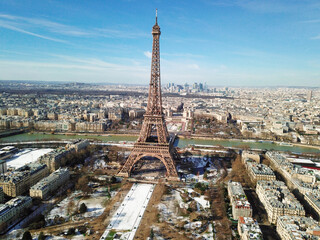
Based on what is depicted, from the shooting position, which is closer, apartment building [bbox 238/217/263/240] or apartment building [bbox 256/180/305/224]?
apartment building [bbox 238/217/263/240]

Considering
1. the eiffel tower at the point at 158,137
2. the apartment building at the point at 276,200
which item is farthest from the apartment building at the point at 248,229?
the eiffel tower at the point at 158,137

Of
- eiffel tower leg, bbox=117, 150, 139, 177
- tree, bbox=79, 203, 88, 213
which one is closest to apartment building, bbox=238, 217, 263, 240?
tree, bbox=79, 203, 88, 213

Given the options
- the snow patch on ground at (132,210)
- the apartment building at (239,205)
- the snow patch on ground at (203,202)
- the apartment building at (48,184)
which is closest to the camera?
the snow patch on ground at (132,210)

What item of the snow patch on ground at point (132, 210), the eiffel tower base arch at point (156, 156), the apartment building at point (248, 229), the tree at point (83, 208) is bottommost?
the snow patch on ground at point (132, 210)

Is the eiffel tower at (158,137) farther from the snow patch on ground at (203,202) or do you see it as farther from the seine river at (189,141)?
the seine river at (189,141)

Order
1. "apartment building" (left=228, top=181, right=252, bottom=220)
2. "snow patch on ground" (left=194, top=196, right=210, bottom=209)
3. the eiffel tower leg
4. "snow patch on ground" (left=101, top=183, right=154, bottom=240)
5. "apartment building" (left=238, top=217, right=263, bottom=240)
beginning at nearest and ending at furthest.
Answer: "apartment building" (left=238, top=217, right=263, bottom=240), "snow patch on ground" (left=101, top=183, right=154, bottom=240), "apartment building" (left=228, top=181, right=252, bottom=220), "snow patch on ground" (left=194, top=196, right=210, bottom=209), the eiffel tower leg

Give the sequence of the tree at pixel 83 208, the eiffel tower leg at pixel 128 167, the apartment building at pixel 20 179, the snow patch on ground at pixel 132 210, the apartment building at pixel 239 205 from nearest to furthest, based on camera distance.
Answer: the snow patch on ground at pixel 132 210 → the apartment building at pixel 239 205 → the tree at pixel 83 208 → the apartment building at pixel 20 179 → the eiffel tower leg at pixel 128 167

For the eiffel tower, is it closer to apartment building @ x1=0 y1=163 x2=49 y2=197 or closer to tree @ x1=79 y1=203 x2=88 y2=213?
tree @ x1=79 y1=203 x2=88 y2=213

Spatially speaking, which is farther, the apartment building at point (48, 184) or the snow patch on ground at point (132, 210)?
the apartment building at point (48, 184)

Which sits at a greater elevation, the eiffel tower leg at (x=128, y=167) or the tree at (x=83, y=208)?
the eiffel tower leg at (x=128, y=167)

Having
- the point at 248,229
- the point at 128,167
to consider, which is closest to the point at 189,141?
the point at 128,167

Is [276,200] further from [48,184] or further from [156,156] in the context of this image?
[48,184]
